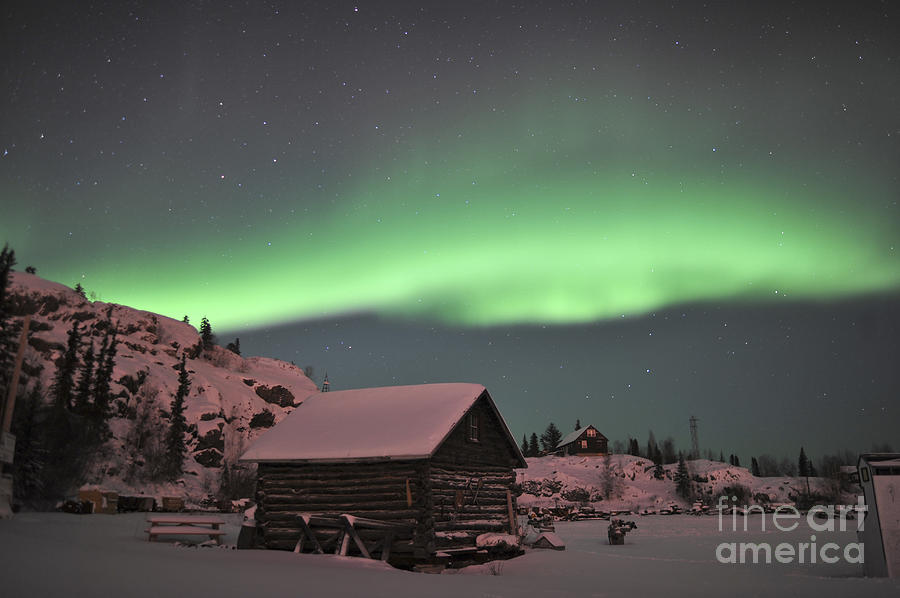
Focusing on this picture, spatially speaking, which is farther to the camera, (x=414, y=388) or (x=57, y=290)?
(x=57, y=290)

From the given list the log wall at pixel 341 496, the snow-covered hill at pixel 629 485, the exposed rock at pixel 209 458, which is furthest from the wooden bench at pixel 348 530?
the snow-covered hill at pixel 629 485

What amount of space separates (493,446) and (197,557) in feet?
46.1

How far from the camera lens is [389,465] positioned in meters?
20.9

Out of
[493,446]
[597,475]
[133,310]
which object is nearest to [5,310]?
[493,446]

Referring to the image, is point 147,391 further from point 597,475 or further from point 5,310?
point 597,475

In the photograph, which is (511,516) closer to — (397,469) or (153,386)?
(397,469)

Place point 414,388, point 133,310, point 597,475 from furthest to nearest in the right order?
1. point 133,310
2. point 597,475
3. point 414,388

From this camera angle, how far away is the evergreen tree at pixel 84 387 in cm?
6544

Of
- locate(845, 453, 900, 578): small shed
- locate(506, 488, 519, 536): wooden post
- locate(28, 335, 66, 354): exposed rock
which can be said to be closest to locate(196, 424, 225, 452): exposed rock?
locate(28, 335, 66, 354): exposed rock

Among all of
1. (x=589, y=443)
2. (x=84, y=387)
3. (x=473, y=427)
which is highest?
(x=84, y=387)

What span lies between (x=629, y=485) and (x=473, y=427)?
77727 mm

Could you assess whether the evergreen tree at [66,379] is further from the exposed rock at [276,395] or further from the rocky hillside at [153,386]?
the exposed rock at [276,395]

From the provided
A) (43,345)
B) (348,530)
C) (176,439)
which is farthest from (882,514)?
(43,345)

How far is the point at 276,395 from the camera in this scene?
103000 mm
